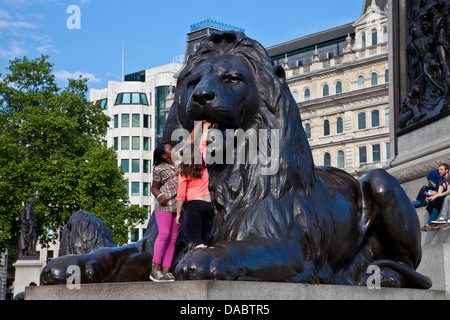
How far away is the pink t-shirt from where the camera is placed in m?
4.13

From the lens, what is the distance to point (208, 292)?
3.25 m

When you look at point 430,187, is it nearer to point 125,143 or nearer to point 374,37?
point 374,37

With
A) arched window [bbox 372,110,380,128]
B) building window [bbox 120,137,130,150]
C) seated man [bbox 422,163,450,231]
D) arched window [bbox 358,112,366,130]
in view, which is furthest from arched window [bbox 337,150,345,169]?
seated man [bbox 422,163,450,231]

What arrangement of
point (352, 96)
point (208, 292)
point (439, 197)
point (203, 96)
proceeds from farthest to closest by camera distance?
point (352, 96), point (439, 197), point (203, 96), point (208, 292)

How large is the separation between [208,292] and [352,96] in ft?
184

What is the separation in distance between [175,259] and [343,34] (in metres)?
62.6

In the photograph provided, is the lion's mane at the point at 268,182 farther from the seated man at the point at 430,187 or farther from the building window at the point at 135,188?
the building window at the point at 135,188

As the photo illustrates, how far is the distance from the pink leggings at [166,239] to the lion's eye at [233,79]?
93 cm

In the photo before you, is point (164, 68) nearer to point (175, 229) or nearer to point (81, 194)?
point (81, 194)

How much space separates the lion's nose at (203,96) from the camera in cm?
409

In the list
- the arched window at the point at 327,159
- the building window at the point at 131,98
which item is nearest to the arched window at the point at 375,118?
the arched window at the point at 327,159

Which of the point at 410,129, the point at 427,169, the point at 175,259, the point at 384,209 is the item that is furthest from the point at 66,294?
the point at 410,129

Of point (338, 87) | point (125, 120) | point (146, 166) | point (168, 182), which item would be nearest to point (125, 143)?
point (125, 120)
